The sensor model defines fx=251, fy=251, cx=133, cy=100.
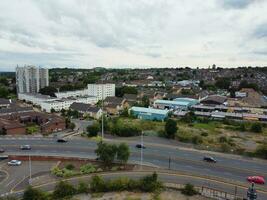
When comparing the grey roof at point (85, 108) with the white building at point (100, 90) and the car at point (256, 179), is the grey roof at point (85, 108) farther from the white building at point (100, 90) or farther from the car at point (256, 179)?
the car at point (256, 179)

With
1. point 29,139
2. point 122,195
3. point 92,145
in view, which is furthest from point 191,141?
point 29,139

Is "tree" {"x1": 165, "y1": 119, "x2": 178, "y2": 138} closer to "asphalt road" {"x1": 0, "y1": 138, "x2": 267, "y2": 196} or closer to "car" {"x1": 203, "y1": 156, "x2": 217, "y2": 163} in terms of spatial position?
"asphalt road" {"x1": 0, "y1": 138, "x2": 267, "y2": 196}

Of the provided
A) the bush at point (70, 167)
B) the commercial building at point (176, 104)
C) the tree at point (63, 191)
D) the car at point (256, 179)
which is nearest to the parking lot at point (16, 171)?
the bush at point (70, 167)

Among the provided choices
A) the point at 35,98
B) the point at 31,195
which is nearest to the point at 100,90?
the point at 35,98

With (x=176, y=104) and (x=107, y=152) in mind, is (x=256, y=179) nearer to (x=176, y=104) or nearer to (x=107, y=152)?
(x=107, y=152)

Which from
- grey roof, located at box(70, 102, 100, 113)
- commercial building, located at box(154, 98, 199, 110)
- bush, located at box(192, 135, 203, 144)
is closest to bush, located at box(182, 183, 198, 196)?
bush, located at box(192, 135, 203, 144)

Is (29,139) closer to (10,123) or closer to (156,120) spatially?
(10,123)
